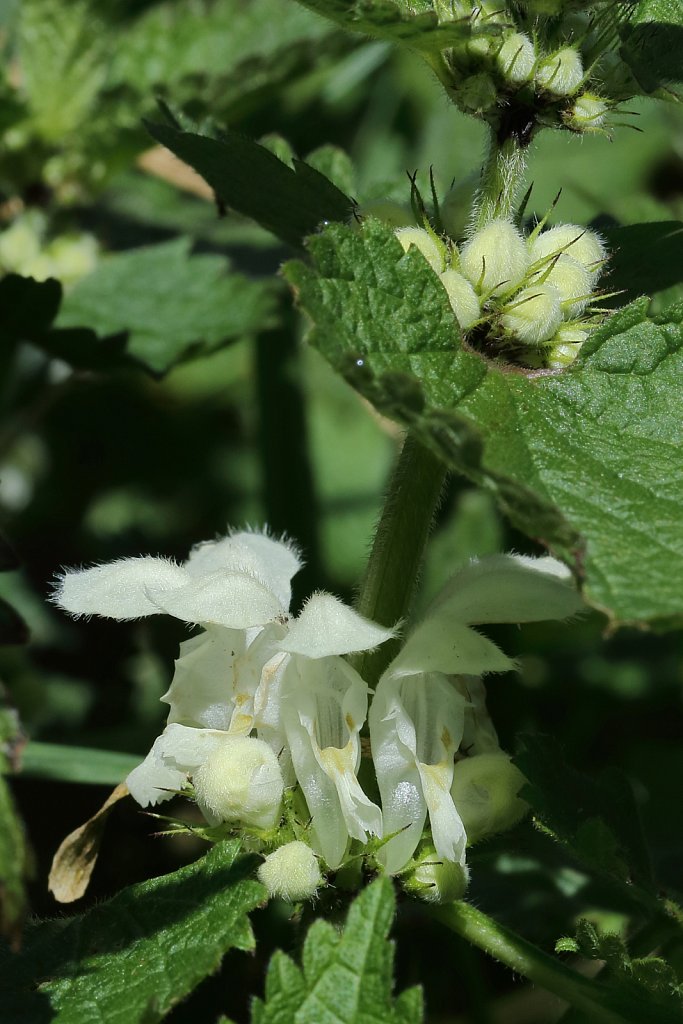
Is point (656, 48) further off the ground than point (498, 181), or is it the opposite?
point (656, 48)

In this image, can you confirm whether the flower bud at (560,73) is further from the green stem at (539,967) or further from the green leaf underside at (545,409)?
the green stem at (539,967)

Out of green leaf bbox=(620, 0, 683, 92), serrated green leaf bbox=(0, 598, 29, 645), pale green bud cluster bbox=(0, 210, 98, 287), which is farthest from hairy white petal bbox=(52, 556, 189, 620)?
pale green bud cluster bbox=(0, 210, 98, 287)

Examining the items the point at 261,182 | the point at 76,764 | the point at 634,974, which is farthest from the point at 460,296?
the point at 76,764

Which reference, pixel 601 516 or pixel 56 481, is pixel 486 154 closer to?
pixel 601 516

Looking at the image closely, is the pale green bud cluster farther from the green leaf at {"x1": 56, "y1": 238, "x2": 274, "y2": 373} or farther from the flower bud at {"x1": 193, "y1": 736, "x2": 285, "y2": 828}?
the flower bud at {"x1": 193, "y1": 736, "x2": 285, "y2": 828}

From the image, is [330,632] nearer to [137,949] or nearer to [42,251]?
[137,949]

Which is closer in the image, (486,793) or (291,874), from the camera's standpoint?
(291,874)

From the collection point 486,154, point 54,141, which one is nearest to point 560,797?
point 486,154
